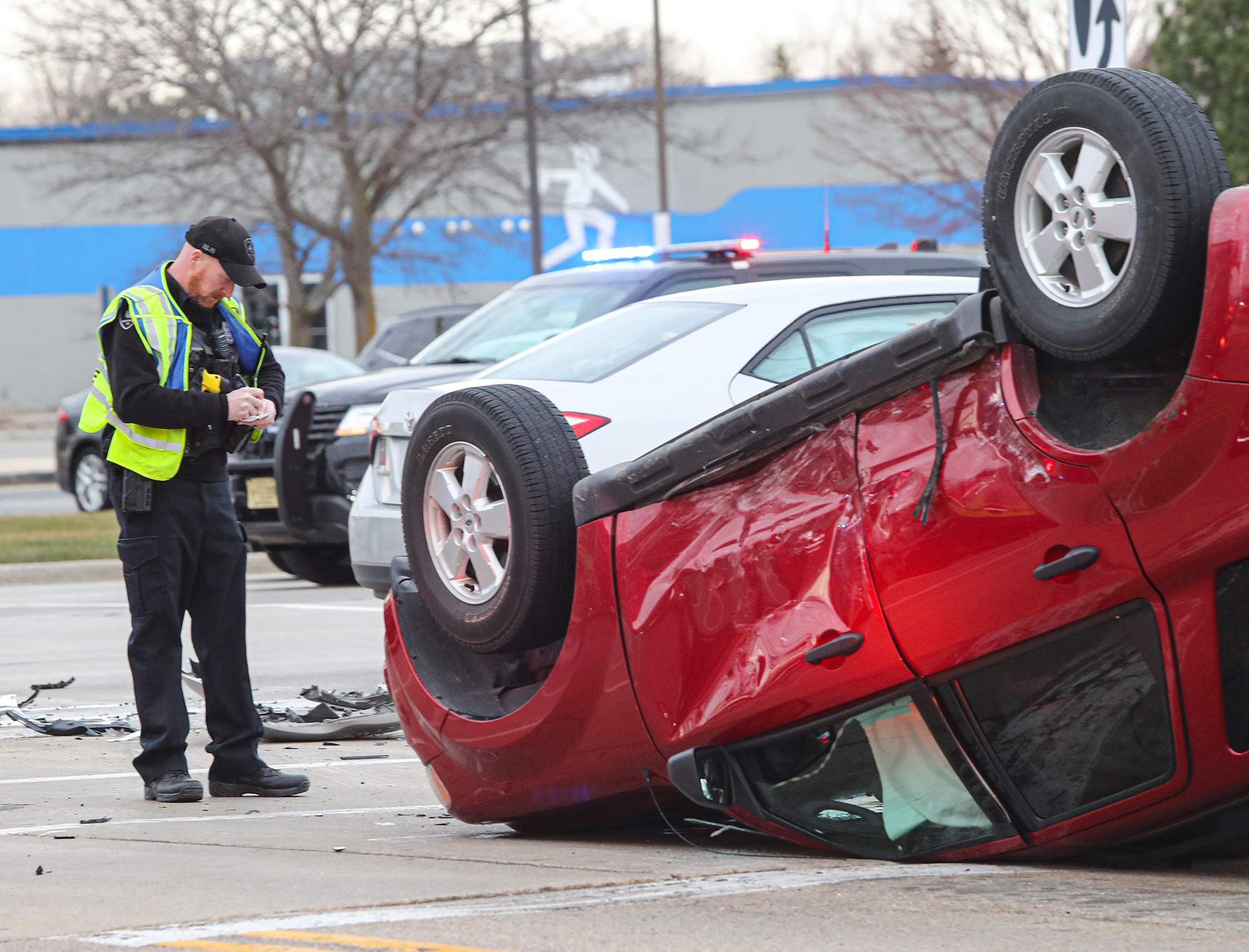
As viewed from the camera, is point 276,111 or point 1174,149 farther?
point 276,111

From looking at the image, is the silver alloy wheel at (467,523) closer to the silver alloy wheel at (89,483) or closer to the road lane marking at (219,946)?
the road lane marking at (219,946)

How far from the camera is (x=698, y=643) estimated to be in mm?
4047

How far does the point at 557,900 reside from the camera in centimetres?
372

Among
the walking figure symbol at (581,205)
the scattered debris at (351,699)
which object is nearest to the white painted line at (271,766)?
the scattered debris at (351,699)

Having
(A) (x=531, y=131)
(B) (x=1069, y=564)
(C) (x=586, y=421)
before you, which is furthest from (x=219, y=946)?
(A) (x=531, y=131)

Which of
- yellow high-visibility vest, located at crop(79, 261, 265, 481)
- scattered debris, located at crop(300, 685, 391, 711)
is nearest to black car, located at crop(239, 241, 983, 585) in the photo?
scattered debris, located at crop(300, 685, 391, 711)

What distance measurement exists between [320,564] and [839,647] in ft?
28.6

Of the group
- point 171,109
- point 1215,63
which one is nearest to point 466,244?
point 171,109

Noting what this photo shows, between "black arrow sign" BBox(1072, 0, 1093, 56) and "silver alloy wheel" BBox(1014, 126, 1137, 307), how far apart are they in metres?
4.66

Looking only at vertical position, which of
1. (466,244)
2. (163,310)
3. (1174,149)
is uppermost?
(1174,149)

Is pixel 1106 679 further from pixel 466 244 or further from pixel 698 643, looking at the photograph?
pixel 466 244

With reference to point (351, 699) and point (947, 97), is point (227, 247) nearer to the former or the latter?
point (351, 699)

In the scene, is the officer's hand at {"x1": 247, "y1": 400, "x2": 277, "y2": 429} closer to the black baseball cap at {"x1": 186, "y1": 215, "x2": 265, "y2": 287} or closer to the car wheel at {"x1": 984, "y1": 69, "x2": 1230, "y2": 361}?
the black baseball cap at {"x1": 186, "y1": 215, "x2": 265, "y2": 287}

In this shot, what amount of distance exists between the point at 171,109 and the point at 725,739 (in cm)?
2906
